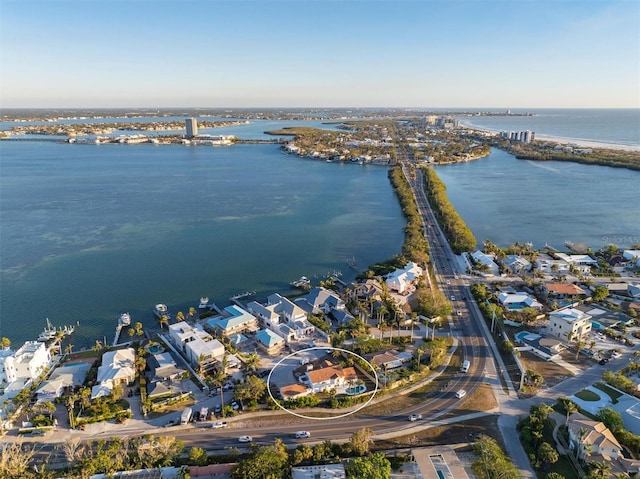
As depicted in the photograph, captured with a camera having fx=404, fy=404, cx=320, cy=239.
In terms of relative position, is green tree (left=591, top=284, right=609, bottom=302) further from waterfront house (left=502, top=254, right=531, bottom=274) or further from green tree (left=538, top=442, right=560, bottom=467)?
green tree (left=538, top=442, right=560, bottom=467)

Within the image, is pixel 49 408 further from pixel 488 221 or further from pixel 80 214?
pixel 488 221

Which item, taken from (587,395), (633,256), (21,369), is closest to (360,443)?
(587,395)

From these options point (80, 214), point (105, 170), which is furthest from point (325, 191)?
point (105, 170)

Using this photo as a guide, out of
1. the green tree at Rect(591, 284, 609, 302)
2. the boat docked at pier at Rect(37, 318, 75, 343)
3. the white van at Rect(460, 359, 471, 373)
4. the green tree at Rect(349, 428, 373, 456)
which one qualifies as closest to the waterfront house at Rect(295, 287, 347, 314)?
the white van at Rect(460, 359, 471, 373)

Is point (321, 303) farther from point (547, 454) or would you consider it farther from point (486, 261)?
point (486, 261)

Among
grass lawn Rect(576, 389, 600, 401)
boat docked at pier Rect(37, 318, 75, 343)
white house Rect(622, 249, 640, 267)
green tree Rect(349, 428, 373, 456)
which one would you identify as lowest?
boat docked at pier Rect(37, 318, 75, 343)
